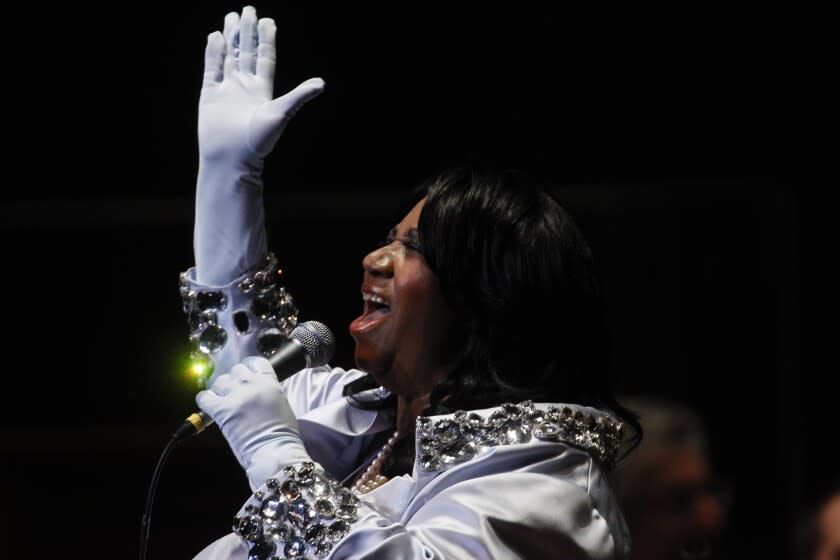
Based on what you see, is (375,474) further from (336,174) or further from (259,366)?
(336,174)

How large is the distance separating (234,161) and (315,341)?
26 centimetres

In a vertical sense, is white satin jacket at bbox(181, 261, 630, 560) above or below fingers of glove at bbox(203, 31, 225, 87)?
below

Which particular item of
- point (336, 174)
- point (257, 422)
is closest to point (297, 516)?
point (257, 422)

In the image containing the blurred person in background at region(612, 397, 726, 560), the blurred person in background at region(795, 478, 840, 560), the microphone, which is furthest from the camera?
the blurred person in background at region(612, 397, 726, 560)

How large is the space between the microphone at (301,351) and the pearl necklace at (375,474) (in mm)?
173

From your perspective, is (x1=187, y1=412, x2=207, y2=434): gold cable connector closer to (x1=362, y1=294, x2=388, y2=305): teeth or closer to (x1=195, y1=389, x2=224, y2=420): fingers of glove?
(x1=195, y1=389, x2=224, y2=420): fingers of glove

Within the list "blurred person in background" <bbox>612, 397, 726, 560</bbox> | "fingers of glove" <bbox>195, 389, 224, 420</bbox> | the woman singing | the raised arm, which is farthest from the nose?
"blurred person in background" <bbox>612, 397, 726, 560</bbox>

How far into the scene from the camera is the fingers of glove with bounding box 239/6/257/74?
4.97 feet

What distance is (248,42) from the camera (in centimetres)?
152

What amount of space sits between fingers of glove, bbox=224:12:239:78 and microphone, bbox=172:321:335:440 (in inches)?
14.7

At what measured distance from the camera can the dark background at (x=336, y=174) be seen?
7.06 ft

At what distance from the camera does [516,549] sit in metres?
1.18

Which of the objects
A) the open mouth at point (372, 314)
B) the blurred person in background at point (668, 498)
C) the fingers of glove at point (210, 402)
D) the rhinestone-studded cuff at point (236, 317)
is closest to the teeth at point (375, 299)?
the open mouth at point (372, 314)

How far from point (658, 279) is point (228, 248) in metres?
1.23
